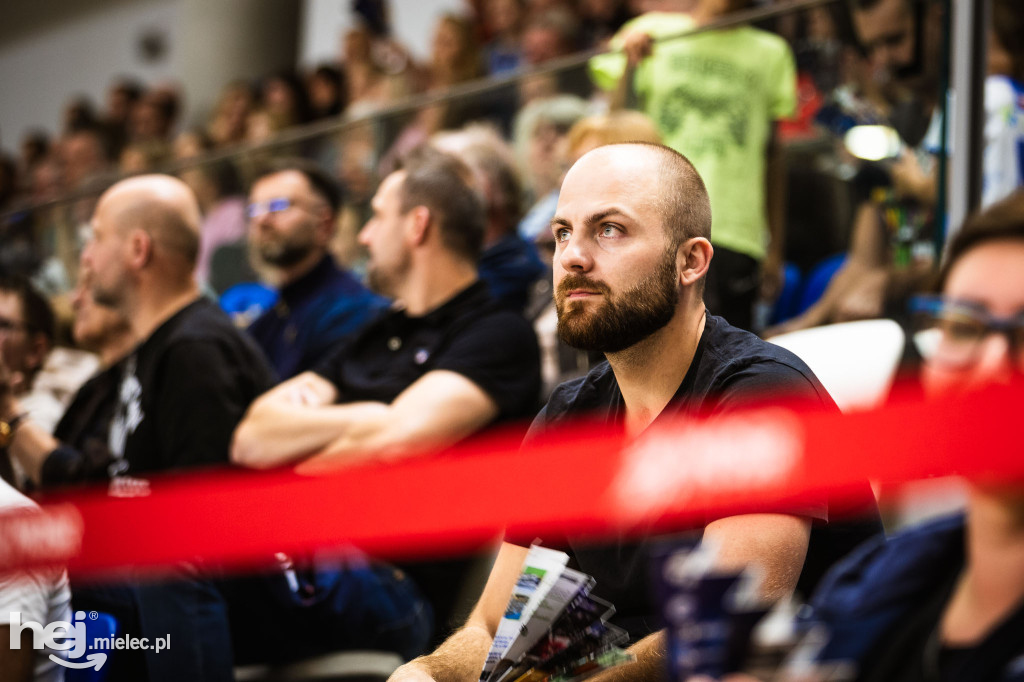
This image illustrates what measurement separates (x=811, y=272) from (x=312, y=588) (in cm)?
173

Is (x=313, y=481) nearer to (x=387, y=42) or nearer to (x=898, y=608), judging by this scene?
(x=898, y=608)

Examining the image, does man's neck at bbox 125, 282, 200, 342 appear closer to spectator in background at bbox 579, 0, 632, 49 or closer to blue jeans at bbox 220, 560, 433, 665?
blue jeans at bbox 220, 560, 433, 665

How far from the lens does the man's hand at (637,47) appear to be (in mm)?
3357

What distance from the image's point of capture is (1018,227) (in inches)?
49.9

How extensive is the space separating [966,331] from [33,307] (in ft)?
11.3

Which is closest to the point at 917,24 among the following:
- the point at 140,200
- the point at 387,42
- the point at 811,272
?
the point at 811,272

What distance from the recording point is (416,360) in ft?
10.2

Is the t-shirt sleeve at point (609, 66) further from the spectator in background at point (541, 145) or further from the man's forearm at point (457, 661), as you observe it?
the man's forearm at point (457, 661)

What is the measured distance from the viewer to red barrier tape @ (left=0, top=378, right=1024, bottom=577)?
1362 millimetres

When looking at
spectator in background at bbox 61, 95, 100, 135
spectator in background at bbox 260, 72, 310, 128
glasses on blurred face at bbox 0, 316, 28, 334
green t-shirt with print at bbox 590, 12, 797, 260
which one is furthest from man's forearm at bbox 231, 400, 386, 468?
spectator in background at bbox 61, 95, 100, 135

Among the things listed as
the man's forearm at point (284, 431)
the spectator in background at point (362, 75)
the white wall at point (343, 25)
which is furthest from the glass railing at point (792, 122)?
the white wall at point (343, 25)

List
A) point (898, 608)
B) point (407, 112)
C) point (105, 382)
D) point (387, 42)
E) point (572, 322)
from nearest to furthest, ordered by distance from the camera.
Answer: point (898, 608), point (572, 322), point (105, 382), point (407, 112), point (387, 42)

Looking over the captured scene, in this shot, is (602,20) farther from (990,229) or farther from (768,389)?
(990,229)

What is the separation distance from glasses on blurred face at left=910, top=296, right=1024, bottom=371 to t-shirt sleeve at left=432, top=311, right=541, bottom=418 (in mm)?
1696
